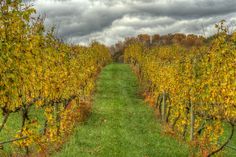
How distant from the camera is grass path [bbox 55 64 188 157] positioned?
22.8m

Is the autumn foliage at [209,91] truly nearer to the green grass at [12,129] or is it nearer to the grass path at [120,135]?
the grass path at [120,135]

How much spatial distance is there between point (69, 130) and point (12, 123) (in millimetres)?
6684

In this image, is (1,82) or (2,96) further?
(2,96)

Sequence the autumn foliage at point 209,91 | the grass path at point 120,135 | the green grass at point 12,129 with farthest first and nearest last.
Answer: the grass path at point 120,135
the green grass at point 12,129
the autumn foliage at point 209,91

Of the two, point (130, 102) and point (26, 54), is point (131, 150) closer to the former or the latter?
point (26, 54)

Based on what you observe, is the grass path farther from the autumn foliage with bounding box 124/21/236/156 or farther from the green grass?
the green grass

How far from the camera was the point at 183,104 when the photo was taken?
26.8 meters

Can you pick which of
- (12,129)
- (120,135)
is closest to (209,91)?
(120,135)

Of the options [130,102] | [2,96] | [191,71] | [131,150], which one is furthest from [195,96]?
[130,102]

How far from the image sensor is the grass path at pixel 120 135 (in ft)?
74.7

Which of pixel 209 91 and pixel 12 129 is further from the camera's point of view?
pixel 12 129

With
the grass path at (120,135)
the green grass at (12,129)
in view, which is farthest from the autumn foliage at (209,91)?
the green grass at (12,129)

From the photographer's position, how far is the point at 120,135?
27438mm

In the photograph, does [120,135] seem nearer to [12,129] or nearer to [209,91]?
[12,129]
